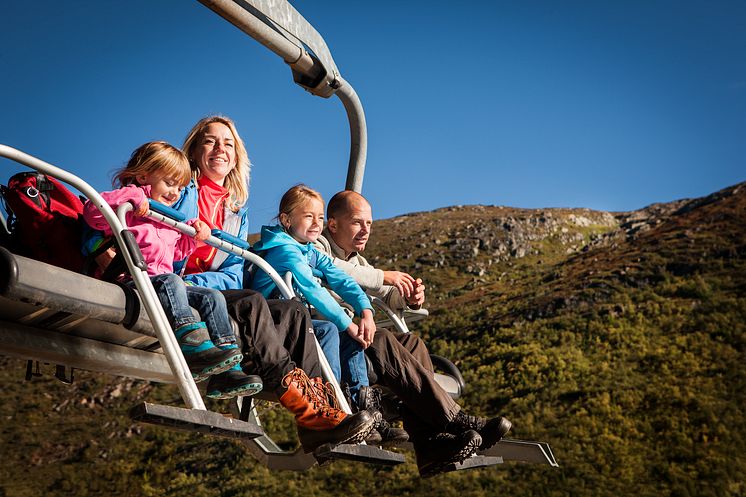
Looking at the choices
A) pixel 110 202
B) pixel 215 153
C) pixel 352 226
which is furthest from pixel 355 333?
pixel 110 202

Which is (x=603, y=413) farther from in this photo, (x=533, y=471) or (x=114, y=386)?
(x=114, y=386)

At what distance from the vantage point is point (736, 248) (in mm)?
39250

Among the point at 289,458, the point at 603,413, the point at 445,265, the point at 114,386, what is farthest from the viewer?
the point at 445,265

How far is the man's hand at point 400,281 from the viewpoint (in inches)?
213

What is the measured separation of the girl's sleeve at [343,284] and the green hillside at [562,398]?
2115cm

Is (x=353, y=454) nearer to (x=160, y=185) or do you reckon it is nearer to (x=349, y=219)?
(x=160, y=185)

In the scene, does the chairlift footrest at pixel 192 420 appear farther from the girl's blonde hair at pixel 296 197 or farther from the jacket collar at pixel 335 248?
the jacket collar at pixel 335 248

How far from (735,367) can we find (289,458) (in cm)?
2686

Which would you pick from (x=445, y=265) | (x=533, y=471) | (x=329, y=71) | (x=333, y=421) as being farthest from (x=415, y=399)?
(x=445, y=265)

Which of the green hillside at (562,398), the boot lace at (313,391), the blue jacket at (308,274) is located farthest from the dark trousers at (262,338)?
the green hillside at (562,398)

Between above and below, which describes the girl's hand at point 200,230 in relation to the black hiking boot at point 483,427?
above

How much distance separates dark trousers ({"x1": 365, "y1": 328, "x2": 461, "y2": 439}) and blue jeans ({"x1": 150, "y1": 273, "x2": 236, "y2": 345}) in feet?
4.09

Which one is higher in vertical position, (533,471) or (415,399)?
(415,399)

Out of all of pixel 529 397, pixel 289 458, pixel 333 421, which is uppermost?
pixel 333 421
